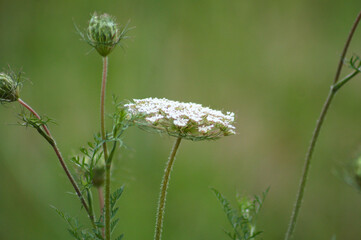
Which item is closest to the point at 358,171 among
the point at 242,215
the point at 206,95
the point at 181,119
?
the point at 242,215

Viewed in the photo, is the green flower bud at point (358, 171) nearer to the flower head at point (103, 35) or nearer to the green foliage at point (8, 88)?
the flower head at point (103, 35)

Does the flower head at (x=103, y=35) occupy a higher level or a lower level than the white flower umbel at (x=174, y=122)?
higher

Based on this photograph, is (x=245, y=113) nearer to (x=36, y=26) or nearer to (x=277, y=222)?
(x=277, y=222)

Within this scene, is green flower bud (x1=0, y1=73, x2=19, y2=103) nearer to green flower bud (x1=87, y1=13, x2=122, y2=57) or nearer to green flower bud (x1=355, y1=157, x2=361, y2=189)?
green flower bud (x1=87, y1=13, x2=122, y2=57)

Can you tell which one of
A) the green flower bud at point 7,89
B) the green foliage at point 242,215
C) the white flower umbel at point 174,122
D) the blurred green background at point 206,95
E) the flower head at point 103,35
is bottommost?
the green foliage at point 242,215

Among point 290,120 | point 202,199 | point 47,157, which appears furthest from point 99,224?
point 290,120

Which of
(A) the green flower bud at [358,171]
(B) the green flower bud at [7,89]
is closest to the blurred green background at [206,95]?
(A) the green flower bud at [358,171]

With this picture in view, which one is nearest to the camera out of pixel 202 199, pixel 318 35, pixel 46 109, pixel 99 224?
pixel 99 224
